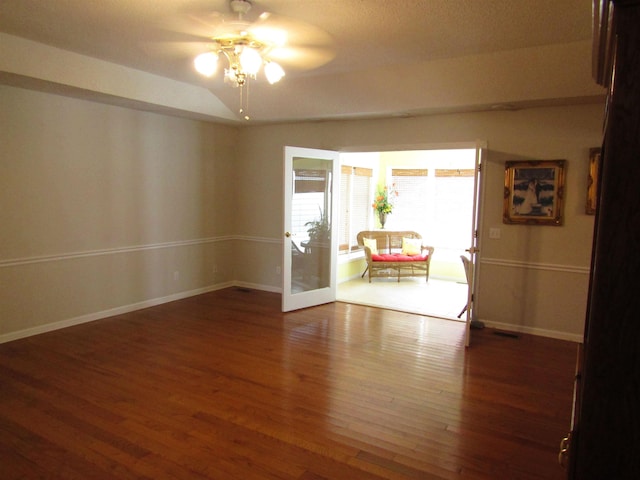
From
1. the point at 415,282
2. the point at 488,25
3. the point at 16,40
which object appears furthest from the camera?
the point at 415,282

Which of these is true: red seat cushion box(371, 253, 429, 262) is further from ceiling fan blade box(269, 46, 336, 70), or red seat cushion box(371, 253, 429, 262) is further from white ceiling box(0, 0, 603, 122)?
ceiling fan blade box(269, 46, 336, 70)

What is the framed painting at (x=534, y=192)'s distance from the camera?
4.59m

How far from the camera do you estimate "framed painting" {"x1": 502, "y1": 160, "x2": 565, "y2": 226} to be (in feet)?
15.1

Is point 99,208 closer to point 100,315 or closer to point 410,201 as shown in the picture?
point 100,315

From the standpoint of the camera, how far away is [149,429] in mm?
2762

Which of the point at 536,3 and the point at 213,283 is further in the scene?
the point at 213,283

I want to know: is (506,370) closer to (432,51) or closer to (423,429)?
(423,429)

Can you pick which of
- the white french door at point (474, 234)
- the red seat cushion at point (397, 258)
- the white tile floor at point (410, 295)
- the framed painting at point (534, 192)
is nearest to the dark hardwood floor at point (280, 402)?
the white french door at point (474, 234)

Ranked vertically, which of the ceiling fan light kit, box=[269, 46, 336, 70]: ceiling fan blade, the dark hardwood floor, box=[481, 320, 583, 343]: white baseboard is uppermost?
box=[269, 46, 336, 70]: ceiling fan blade

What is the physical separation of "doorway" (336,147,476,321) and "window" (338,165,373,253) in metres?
0.02

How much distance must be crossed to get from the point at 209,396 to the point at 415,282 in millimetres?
5278

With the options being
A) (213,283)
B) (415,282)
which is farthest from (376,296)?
(213,283)

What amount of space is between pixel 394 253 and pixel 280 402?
5.52 meters

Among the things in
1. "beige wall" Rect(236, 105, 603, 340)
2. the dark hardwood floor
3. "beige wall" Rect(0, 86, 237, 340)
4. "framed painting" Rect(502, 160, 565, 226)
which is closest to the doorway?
"beige wall" Rect(236, 105, 603, 340)
